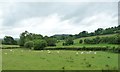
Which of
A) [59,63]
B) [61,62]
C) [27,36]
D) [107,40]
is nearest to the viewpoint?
[59,63]

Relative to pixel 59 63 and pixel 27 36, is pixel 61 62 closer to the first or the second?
pixel 59 63

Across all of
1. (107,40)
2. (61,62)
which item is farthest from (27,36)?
(61,62)

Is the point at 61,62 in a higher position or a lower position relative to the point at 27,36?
lower

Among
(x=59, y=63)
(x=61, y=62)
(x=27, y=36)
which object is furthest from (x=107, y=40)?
(x=59, y=63)

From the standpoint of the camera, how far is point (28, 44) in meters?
84.8

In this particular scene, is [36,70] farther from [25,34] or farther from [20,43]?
[25,34]

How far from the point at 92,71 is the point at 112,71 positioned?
2317mm

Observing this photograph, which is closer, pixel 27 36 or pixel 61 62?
pixel 61 62

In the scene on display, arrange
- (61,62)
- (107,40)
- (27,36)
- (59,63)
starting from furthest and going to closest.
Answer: (27,36), (107,40), (61,62), (59,63)

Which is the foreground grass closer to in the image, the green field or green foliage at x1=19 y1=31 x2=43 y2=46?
the green field

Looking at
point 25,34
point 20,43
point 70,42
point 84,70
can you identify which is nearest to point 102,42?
point 70,42

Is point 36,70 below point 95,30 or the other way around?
below

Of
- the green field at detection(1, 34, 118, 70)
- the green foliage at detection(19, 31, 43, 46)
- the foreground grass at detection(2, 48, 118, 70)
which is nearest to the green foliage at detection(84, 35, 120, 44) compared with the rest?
the green foliage at detection(19, 31, 43, 46)

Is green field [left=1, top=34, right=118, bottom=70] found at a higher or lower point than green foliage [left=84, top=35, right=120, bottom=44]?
lower
